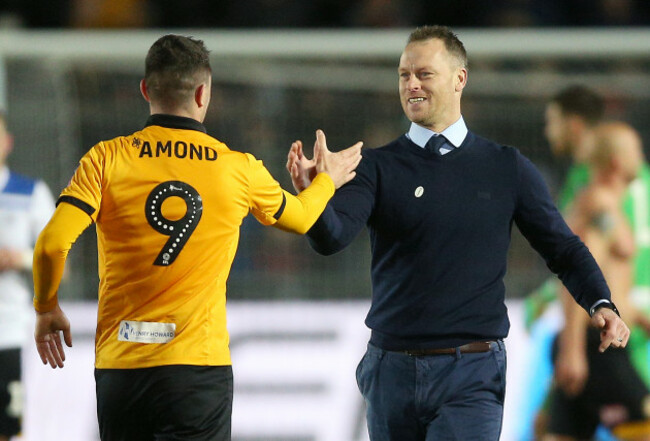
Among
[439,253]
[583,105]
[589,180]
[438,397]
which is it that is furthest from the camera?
[583,105]

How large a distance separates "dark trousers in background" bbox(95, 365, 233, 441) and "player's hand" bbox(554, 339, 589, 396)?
13.3ft

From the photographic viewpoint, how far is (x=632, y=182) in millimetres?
7293

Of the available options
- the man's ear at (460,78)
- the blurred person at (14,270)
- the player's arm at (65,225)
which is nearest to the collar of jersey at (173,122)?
the player's arm at (65,225)

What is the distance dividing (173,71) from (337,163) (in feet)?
2.66

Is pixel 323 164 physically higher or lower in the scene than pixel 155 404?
higher

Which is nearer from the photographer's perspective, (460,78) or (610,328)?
(610,328)

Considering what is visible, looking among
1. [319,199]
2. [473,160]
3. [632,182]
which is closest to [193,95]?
[319,199]

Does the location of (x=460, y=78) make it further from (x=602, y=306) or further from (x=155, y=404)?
(x=155, y=404)

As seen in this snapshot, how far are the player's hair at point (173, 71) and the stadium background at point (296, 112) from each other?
4426mm

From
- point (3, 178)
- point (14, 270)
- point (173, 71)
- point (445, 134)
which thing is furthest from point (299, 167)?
point (3, 178)

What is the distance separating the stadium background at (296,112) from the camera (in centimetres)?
794

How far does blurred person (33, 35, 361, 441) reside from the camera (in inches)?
138

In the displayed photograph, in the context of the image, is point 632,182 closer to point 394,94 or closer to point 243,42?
point 394,94

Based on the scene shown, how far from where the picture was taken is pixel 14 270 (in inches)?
262
